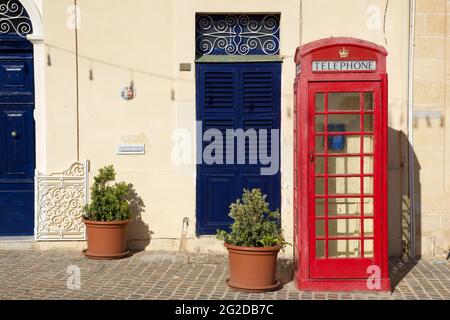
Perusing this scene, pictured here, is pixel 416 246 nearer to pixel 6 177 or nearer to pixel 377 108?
pixel 377 108

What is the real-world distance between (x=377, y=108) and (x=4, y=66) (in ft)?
18.0

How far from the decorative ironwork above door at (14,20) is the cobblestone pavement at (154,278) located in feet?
10.3

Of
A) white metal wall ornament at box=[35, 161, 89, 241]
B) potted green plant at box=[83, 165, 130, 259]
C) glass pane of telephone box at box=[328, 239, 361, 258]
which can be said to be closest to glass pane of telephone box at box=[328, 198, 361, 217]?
glass pane of telephone box at box=[328, 239, 361, 258]

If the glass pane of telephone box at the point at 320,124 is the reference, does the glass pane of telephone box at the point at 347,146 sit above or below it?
below

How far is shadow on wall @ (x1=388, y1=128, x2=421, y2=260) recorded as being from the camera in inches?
412

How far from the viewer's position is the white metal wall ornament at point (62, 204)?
1060 centimetres

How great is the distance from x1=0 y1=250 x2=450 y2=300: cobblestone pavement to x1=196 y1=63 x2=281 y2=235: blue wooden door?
0.77 metres

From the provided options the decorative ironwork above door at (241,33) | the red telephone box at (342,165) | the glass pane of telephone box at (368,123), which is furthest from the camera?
the decorative ironwork above door at (241,33)

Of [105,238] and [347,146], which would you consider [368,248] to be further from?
[105,238]

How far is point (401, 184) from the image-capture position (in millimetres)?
10523

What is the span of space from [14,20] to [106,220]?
3227 mm

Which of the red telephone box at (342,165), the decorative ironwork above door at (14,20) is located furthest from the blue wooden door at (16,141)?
the red telephone box at (342,165)

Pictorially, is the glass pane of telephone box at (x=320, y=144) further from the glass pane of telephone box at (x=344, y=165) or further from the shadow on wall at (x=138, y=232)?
the shadow on wall at (x=138, y=232)

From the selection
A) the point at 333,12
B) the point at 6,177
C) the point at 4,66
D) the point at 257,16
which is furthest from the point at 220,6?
the point at 6,177
